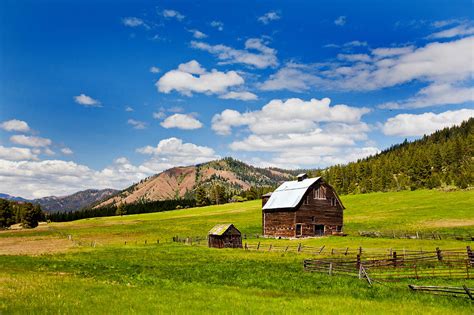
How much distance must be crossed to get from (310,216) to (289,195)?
18.2 ft

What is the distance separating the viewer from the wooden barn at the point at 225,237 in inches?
2156

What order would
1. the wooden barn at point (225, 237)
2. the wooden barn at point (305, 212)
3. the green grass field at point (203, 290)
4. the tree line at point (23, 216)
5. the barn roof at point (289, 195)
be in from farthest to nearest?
the tree line at point (23, 216) → the barn roof at point (289, 195) → the wooden barn at point (305, 212) → the wooden barn at point (225, 237) → the green grass field at point (203, 290)

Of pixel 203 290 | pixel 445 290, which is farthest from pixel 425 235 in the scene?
pixel 203 290

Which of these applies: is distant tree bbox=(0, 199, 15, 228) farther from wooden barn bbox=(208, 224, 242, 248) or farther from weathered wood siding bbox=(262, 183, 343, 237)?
wooden barn bbox=(208, 224, 242, 248)

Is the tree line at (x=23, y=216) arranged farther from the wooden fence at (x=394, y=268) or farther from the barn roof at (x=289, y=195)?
the wooden fence at (x=394, y=268)

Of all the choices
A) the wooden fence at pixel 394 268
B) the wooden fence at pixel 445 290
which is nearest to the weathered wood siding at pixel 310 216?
the wooden fence at pixel 394 268

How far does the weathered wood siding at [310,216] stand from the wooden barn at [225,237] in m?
15.5

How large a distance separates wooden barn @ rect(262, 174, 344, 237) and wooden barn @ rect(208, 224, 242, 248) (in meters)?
15.5

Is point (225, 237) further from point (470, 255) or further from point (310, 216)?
point (470, 255)

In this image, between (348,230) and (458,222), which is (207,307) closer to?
(348,230)

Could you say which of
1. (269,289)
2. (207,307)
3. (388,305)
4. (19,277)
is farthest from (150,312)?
(19,277)

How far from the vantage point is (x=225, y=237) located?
180 feet

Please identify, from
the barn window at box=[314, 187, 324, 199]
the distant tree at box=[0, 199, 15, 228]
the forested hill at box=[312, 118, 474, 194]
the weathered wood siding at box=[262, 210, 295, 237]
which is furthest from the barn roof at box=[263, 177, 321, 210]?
the distant tree at box=[0, 199, 15, 228]

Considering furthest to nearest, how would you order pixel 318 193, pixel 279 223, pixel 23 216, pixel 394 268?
pixel 23 216
pixel 318 193
pixel 279 223
pixel 394 268
